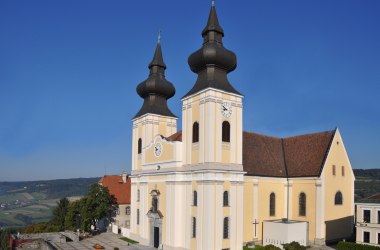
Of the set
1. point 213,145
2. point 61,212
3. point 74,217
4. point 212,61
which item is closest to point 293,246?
point 213,145

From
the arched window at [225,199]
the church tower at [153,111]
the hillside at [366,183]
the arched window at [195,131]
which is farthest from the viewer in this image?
the hillside at [366,183]

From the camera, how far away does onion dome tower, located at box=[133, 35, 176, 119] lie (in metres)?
42.3

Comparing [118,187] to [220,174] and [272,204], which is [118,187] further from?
[220,174]

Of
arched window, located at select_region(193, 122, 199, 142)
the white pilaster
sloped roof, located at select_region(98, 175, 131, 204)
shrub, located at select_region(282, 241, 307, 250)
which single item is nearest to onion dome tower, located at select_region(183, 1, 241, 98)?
arched window, located at select_region(193, 122, 199, 142)

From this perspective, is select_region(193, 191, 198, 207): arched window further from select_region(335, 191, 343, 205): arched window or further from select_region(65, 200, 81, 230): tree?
select_region(65, 200, 81, 230): tree

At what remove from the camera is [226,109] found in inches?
1324

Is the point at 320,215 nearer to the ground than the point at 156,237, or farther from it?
farther from it

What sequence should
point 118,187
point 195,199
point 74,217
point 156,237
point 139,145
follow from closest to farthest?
point 195,199 → point 156,237 → point 139,145 → point 74,217 → point 118,187

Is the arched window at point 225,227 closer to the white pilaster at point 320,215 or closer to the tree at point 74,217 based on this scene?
the white pilaster at point 320,215

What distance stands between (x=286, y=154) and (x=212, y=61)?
52.2ft

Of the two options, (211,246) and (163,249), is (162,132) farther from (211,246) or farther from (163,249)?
(211,246)

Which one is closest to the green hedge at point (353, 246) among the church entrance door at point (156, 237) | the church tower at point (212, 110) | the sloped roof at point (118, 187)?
the church tower at point (212, 110)

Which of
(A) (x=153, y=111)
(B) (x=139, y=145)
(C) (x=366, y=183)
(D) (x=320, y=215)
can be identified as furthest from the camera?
(C) (x=366, y=183)

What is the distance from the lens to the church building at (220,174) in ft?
107
